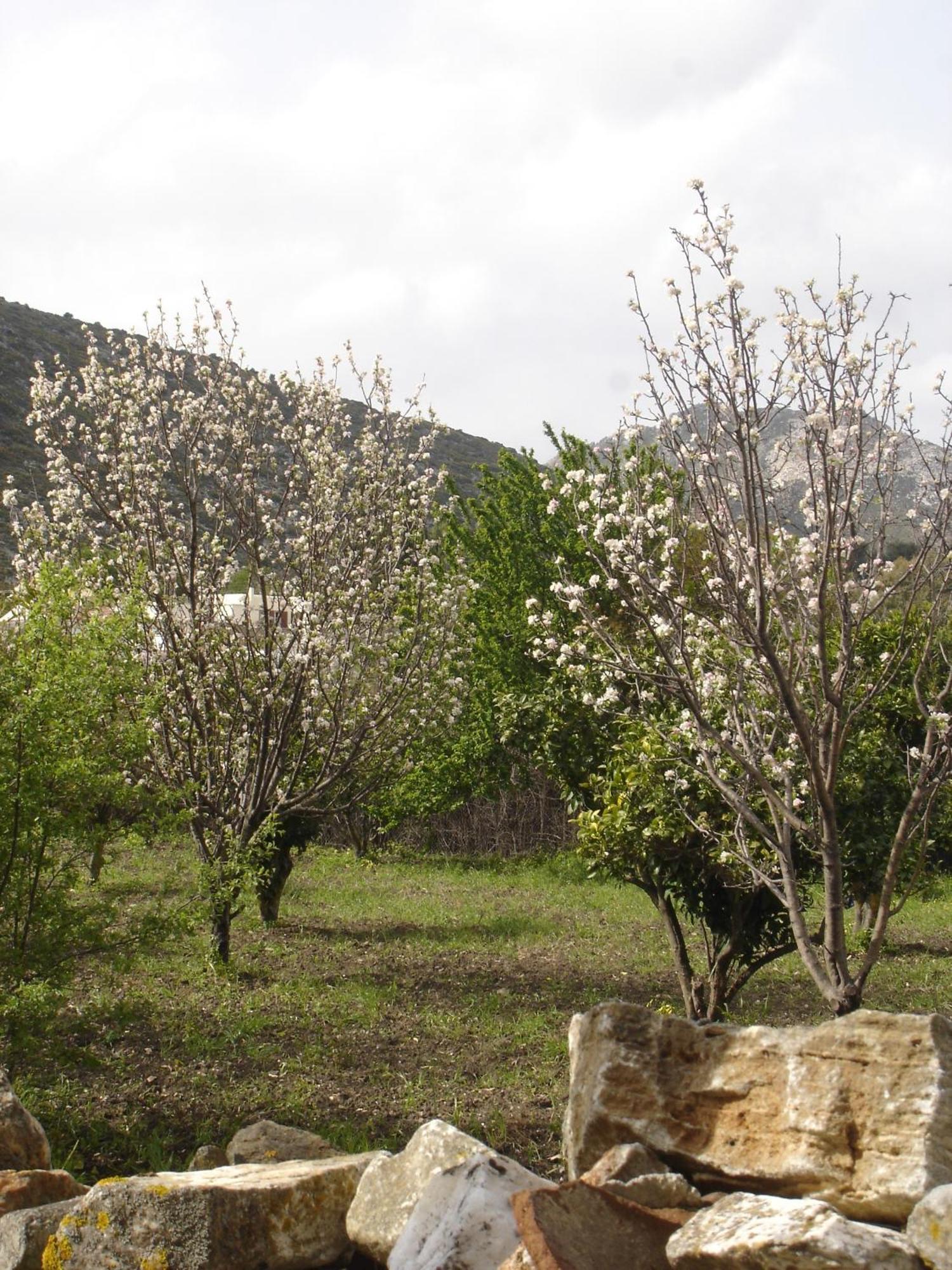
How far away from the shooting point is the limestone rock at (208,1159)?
14.2 feet

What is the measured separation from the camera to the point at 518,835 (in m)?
20.5

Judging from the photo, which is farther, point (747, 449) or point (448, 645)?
point (448, 645)

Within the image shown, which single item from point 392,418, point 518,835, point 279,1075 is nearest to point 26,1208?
point 279,1075

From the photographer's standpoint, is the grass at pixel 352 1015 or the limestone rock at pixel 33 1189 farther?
the grass at pixel 352 1015

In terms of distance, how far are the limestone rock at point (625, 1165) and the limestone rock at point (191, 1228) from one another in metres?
0.89

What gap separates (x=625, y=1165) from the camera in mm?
3541

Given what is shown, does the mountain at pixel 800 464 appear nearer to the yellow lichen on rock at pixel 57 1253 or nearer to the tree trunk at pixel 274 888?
the yellow lichen on rock at pixel 57 1253

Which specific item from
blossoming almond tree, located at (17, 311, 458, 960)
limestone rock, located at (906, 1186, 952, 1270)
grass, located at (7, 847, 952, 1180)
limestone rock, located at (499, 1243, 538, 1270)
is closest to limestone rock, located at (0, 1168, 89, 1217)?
grass, located at (7, 847, 952, 1180)

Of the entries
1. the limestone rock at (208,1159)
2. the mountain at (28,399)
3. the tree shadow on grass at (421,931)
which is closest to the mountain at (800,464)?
the limestone rock at (208,1159)

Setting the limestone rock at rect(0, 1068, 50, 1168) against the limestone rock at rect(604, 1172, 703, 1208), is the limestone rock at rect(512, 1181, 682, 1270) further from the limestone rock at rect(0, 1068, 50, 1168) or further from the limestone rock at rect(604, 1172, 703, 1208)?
the limestone rock at rect(0, 1068, 50, 1168)

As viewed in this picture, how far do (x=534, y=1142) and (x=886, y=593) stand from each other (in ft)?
9.95

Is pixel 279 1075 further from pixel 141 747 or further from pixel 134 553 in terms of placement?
pixel 134 553

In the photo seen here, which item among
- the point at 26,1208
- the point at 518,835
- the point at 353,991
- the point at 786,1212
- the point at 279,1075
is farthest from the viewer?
the point at 518,835

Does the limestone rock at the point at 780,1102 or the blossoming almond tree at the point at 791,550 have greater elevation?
the blossoming almond tree at the point at 791,550
